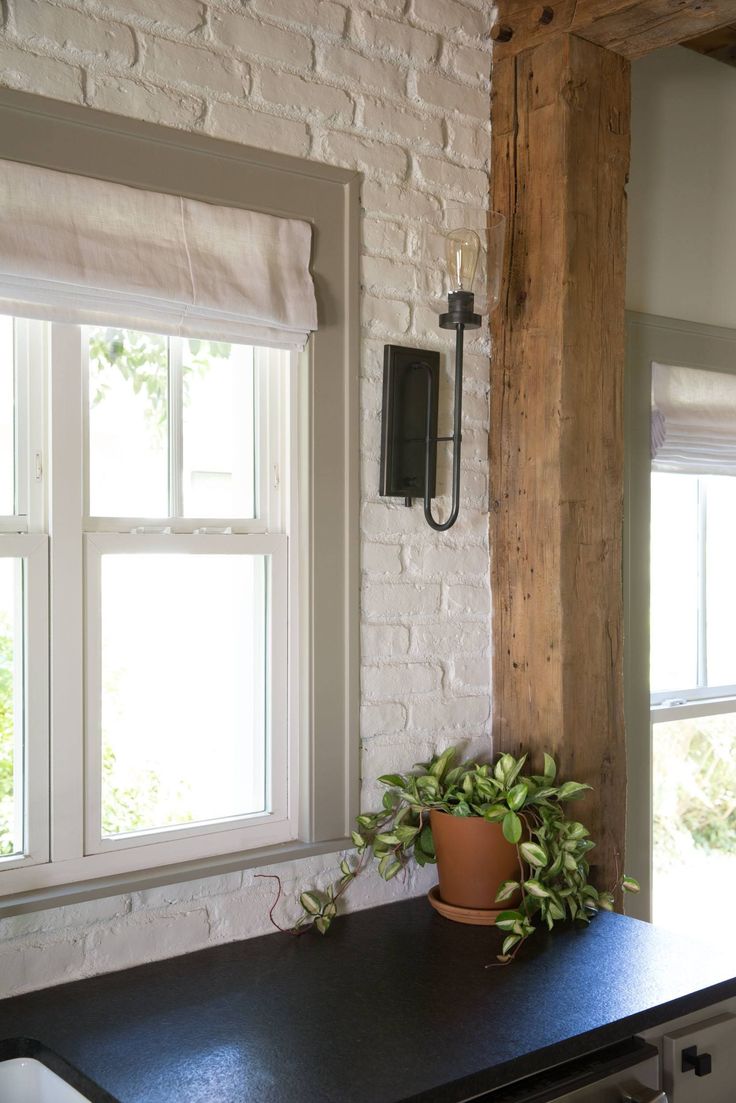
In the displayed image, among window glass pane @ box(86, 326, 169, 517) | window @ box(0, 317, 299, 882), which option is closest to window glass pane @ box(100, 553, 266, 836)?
window @ box(0, 317, 299, 882)

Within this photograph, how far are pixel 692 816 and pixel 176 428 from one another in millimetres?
2011

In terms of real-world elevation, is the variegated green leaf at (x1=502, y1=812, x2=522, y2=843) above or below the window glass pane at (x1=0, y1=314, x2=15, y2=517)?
below

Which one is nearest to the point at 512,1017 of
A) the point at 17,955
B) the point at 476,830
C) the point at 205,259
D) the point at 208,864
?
the point at 476,830

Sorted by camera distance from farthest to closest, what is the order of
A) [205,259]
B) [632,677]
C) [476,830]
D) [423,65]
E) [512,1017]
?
[632,677] < [423,65] < [476,830] < [205,259] < [512,1017]

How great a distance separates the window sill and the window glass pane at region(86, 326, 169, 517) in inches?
26.7

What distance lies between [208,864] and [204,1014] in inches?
12.6

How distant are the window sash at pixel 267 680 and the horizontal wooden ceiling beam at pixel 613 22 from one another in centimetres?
126

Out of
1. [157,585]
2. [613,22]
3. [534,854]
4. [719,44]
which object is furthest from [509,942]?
[719,44]

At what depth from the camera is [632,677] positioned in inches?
111

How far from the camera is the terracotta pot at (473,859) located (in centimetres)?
215

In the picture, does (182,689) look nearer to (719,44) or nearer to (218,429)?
(218,429)

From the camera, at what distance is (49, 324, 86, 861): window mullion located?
1.90 metres

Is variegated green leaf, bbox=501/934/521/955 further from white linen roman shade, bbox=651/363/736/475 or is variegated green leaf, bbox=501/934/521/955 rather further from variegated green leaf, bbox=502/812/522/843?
white linen roman shade, bbox=651/363/736/475

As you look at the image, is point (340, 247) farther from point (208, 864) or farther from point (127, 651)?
point (208, 864)
